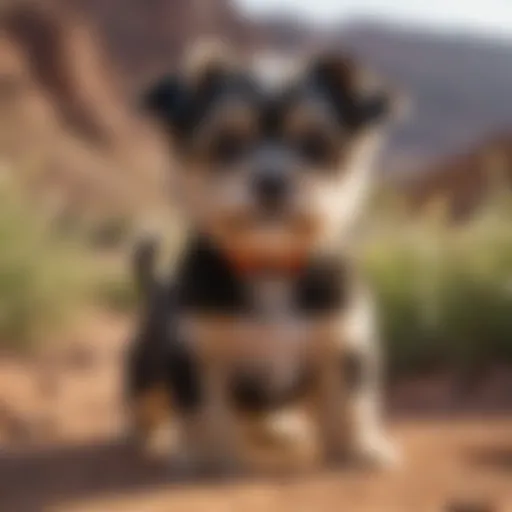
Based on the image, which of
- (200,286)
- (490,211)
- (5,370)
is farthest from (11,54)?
(200,286)

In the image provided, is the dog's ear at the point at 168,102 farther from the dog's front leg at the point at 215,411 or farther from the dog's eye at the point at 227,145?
the dog's front leg at the point at 215,411

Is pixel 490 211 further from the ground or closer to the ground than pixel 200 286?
further from the ground

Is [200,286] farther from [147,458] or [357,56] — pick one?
[357,56]

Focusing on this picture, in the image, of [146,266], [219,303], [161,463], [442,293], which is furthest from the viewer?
[442,293]

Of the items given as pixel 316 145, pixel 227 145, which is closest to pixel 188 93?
pixel 227 145

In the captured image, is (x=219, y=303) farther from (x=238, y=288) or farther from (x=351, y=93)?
(x=351, y=93)

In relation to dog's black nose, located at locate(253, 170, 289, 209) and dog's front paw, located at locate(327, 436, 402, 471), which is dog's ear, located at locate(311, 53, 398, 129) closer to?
dog's black nose, located at locate(253, 170, 289, 209)
